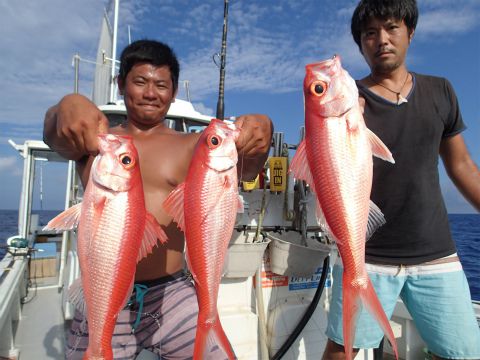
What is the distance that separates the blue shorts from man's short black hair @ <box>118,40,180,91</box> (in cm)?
180

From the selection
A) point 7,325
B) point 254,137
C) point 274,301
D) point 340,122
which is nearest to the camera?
point 340,122

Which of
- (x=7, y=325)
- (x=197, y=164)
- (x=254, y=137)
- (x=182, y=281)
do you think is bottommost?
(x=7, y=325)

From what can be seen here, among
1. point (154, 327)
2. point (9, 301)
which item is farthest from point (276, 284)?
point (9, 301)

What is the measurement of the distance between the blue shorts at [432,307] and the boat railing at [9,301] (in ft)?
11.3

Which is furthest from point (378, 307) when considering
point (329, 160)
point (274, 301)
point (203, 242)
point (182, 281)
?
point (274, 301)

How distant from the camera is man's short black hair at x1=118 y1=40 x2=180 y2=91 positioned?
2.44m

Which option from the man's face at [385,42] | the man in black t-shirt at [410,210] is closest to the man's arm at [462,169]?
the man in black t-shirt at [410,210]

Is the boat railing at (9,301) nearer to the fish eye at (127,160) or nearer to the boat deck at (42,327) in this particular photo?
the boat deck at (42,327)

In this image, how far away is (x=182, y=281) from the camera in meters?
2.56

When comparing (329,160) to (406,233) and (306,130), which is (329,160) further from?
(406,233)

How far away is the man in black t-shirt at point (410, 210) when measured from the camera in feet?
8.20

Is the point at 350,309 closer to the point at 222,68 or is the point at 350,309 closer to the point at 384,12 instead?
the point at 384,12

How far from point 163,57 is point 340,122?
1.33 meters

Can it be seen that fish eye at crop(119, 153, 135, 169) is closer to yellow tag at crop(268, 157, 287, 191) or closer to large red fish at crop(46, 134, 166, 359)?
large red fish at crop(46, 134, 166, 359)
